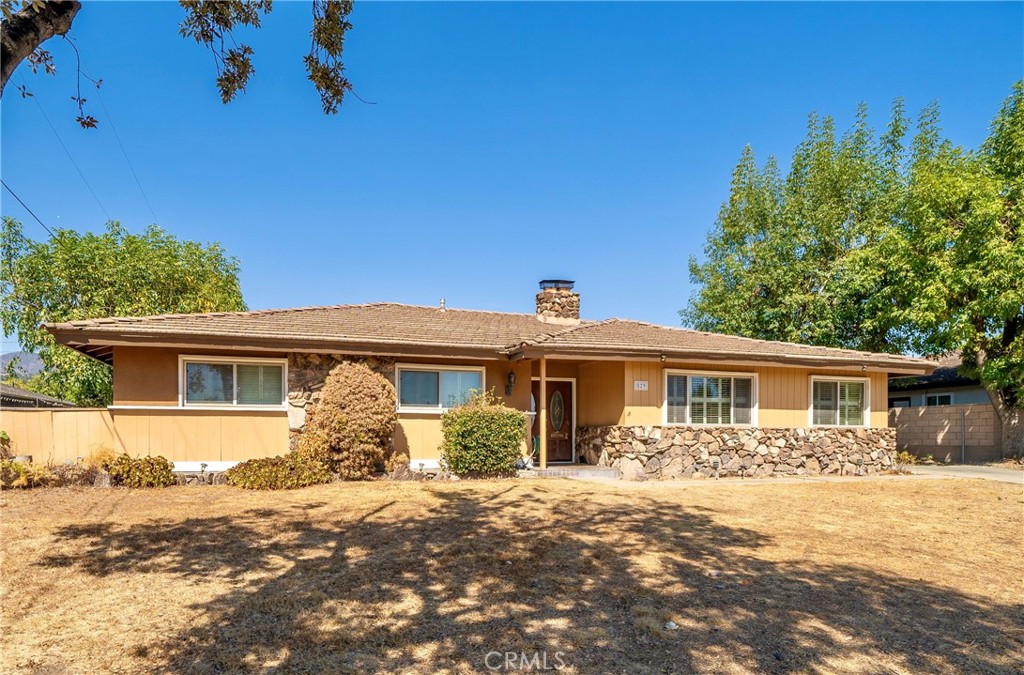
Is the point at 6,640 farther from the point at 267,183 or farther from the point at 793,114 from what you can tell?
the point at 793,114

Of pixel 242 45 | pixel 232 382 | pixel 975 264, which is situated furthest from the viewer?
pixel 975 264

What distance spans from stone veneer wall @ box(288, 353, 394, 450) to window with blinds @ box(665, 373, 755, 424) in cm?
701

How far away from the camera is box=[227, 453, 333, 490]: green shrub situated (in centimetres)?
1015

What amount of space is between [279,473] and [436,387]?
12.3 ft

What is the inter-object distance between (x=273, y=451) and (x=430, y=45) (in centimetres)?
820

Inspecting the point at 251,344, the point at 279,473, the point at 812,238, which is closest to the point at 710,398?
the point at 279,473

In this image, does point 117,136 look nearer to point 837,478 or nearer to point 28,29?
point 28,29

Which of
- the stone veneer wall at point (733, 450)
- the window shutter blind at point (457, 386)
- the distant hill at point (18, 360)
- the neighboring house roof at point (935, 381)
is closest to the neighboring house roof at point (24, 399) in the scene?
the distant hill at point (18, 360)

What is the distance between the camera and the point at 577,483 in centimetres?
1130

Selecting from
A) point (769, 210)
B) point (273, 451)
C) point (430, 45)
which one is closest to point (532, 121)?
point (430, 45)

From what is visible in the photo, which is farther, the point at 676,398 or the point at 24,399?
the point at 24,399

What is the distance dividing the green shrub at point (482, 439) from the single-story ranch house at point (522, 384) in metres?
0.81

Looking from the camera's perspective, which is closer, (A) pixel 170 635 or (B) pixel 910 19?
(A) pixel 170 635

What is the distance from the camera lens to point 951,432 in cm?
1950
